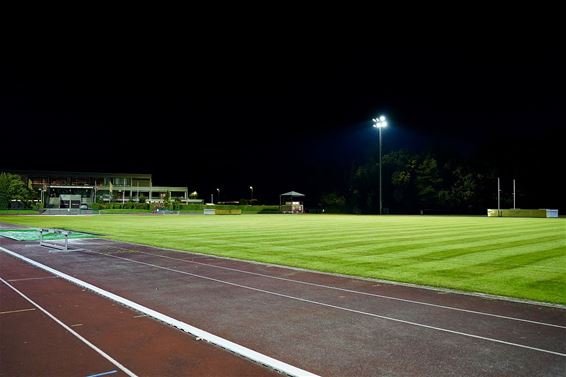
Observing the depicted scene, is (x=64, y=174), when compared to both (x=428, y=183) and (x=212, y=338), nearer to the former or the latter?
(x=428, y=183)

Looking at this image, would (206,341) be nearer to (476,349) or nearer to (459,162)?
(476,349)

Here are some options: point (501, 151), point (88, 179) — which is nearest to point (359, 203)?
point (501, 151)

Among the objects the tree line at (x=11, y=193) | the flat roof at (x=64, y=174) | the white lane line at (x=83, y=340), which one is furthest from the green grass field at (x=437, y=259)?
the flat roof at (x=64, y=174)

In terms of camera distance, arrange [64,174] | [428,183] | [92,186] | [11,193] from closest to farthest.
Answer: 1. [428,183]
2. [11,193]
3. [64,174]
4. [92,186]

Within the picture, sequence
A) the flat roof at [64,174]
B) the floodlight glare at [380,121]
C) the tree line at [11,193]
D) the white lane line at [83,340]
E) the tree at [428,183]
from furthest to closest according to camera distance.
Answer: the flat roof at [64,174] < the tree line at [11,193] < the tree at [428,183] < the floodlight glare at [380,121] < the white lane line at [83,340]

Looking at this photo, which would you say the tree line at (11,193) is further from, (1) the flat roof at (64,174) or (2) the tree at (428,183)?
(2) the tree at (428,183)

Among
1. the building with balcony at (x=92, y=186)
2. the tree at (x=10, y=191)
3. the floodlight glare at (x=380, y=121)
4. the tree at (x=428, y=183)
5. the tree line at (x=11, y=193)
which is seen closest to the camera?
the floodlight glare at (x=380, y=121)

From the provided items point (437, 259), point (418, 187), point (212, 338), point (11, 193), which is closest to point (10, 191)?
point (11, 193)

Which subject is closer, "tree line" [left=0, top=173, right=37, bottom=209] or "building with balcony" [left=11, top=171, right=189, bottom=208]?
"tree line" [left=0, top=173, right=37, bottom=209]

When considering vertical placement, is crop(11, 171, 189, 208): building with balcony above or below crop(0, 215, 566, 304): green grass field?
above

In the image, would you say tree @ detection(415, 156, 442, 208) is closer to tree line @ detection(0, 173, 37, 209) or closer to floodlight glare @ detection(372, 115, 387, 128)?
floodlight glare @ detection(372, 115, 387, 128)

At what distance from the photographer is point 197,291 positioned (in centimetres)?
1055

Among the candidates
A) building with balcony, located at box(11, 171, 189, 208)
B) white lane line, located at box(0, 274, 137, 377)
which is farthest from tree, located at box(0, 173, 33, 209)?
white lane line, located at box(0, 274, 137, 377)

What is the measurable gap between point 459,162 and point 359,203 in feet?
77.0
